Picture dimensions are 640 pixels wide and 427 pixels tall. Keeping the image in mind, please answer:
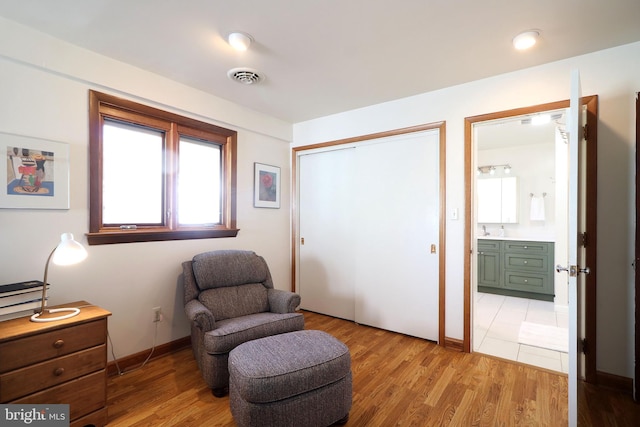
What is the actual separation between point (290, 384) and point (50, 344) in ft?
4.13

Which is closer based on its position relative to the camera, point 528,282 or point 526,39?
point 526,39

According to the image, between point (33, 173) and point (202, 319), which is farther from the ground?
point (33, 173)

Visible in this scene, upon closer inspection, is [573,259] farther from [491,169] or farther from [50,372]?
[491,169]

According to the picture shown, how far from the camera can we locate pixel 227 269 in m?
2.59

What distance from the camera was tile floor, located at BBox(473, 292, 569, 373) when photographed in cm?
255

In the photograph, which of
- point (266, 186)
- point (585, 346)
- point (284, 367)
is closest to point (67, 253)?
point (284, 367)

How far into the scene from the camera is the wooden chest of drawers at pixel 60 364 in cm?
143

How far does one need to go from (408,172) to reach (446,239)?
30.1 inches

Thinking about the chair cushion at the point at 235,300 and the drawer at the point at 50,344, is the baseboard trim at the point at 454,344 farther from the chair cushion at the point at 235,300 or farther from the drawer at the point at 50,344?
the drawer at the point at 50,344

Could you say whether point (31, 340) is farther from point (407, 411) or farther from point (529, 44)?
point (529, 44)

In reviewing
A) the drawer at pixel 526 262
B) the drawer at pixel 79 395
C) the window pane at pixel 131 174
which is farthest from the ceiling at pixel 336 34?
the drawer at pixel 526 262

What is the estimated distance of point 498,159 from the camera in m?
5.21

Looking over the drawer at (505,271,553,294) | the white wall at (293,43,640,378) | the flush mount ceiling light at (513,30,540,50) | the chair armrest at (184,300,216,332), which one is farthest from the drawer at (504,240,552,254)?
the chair armrest at (184,300,216,332)

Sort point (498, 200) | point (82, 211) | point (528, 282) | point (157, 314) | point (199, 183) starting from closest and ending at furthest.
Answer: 1. point (82, 211)
2. point (157, 314)
3. point (199, 183)
4. point (528, 282)
5. point (498, 200)
